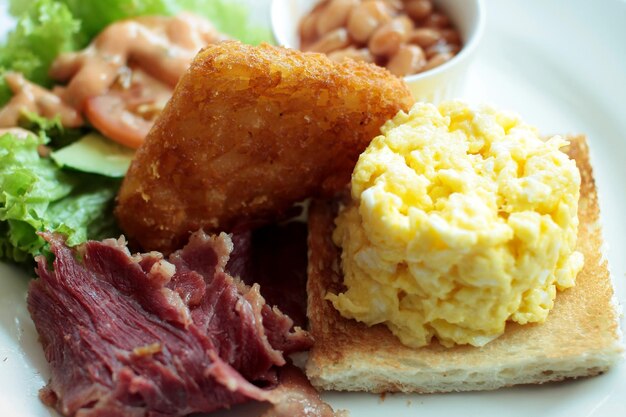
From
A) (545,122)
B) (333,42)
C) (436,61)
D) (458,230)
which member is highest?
(458,230)

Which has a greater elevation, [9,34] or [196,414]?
[9,34]

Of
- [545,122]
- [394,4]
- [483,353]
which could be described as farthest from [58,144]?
[545,122]

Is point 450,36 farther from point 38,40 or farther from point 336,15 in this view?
point 38,40

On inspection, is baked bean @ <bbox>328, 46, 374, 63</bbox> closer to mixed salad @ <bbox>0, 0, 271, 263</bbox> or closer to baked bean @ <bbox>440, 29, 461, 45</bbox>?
baked bean @ <bbox>440, 29, 461, 45</bbox>

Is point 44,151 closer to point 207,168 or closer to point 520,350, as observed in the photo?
point 207,168

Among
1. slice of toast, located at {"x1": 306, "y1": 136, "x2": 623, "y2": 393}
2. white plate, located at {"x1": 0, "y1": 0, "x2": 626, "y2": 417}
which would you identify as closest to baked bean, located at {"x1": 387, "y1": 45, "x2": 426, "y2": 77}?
white plate, located at {"x1": 0, "y1": 0, "x2": 626, "y2": 417}

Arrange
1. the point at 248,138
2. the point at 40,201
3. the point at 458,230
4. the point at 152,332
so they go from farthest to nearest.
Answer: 1. the point at 40,201
2. the point at 248,138
3. the point at 152,332
4. the point at 458,230

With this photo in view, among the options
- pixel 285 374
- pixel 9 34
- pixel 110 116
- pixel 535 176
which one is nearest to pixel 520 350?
pixel 535 176
